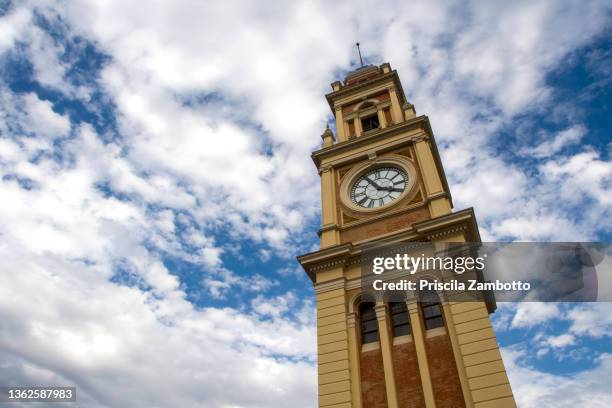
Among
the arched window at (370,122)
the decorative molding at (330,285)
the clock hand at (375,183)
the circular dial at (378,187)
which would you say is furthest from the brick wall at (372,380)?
the arched window at (370,122)

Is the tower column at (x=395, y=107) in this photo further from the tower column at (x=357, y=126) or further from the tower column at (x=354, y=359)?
the tower column at (x=354, y=359)

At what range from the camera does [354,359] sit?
1664 centimetres

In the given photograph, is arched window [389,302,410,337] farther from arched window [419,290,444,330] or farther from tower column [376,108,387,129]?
tower column [376,108,387,129]

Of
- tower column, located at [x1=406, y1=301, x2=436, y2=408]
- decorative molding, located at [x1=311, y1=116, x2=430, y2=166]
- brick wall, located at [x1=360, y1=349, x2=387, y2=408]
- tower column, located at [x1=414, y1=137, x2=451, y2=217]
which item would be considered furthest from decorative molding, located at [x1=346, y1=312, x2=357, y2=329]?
decorative molding, located at [x1=311, y1=116, x2=430, y2=166]

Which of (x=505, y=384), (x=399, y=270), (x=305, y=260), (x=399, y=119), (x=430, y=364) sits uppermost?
(x=399, y=119)

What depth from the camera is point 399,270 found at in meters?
18.2

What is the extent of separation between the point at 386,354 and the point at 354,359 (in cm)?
110

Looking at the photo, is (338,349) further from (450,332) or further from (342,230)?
(342,230)

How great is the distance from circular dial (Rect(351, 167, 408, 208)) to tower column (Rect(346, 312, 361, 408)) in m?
5.83

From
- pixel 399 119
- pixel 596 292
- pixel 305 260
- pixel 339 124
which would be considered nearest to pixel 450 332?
pixel 596 292

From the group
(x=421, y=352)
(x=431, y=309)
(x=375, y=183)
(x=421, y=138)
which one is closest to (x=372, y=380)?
(x=421, y=352)

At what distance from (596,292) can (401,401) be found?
23.0 ft

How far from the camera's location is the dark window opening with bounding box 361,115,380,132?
27328 millimetres

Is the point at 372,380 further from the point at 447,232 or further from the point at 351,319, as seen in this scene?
the point at 447,232
